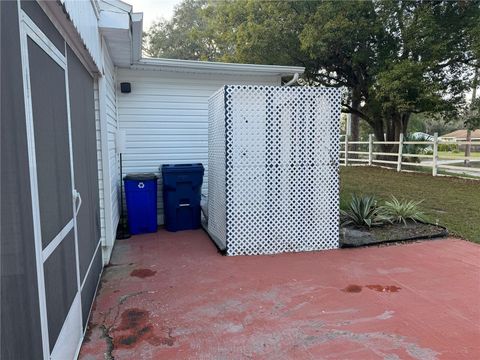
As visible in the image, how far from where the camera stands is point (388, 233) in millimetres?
5719

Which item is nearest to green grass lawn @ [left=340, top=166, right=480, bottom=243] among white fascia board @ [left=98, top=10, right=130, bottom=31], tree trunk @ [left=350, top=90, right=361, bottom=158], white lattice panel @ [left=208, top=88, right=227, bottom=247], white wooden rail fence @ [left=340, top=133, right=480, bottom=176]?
white wooden rail fence @ [left=340, top=133, right=480, bottom=176]

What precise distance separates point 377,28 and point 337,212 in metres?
10.8

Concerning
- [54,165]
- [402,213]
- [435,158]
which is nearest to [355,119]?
[435,158]

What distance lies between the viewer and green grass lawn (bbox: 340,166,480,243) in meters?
6.43

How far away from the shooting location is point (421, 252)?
4961 mm

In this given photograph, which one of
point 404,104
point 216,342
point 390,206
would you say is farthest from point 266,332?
point 404,104

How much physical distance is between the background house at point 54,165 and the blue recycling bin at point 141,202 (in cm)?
113

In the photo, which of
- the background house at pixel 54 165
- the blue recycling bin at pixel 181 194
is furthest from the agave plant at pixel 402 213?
the background house at pixel 54 165

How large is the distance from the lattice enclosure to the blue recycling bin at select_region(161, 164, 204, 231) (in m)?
1.02

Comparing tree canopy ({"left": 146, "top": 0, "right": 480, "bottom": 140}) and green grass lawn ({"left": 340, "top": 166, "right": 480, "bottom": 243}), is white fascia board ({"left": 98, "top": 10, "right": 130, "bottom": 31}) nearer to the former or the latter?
green grass lawn ({"left": 340, "top": 166, "right": 480, "bottom": 243})

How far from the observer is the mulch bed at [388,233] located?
538 centimetres

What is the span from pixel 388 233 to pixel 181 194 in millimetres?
3418

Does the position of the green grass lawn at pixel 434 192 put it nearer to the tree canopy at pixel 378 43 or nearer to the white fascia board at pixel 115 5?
the tree canopy at pixel 378 43

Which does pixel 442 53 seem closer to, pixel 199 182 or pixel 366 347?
pixel 199 182
